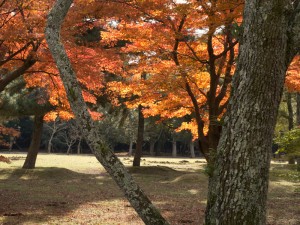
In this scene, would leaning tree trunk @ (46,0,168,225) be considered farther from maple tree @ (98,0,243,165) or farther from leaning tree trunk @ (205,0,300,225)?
maple tree @ (98,0,243,165)

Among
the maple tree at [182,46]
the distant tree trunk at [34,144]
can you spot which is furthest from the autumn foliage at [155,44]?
the distant tree trunk at [34,144]

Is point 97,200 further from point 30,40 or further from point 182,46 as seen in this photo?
point 182,46

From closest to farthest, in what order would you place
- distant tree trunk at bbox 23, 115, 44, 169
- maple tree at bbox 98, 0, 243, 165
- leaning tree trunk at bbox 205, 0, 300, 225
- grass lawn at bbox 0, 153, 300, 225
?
leaning tree trunk at bbox 205, 0, 300, 225, grass lawn at bbox 0, 153, 300, 225, maple tree at bbox 98, 0, 243, 165, distant tree trunk at bbox 23, 115, 44, 169

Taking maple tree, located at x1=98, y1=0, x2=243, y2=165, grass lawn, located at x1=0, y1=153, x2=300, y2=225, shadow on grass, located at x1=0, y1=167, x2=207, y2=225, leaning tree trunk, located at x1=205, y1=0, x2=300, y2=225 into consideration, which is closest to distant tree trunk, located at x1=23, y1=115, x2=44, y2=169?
shadow on grass, located at x1=0, y1=167, x2=207, y2=225

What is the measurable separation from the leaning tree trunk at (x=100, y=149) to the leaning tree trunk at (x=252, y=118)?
710mm

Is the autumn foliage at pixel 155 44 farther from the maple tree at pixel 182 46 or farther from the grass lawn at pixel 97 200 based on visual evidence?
the grass lawn at pixel 97 200

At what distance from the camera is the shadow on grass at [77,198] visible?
9.34 m

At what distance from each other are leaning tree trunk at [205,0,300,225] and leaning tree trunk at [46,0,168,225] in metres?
0.71

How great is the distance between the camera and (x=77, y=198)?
42.5 ft

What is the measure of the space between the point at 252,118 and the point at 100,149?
162cm

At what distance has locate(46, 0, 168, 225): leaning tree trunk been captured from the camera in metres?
3.85

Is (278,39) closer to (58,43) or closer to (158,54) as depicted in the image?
(58,43)

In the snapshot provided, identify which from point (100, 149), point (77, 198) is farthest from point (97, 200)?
point (100, 149)

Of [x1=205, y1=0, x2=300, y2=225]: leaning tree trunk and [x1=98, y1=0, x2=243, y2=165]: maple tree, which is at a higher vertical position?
[x1=98, y1=0, x2=243, y2=165]: maple tree
